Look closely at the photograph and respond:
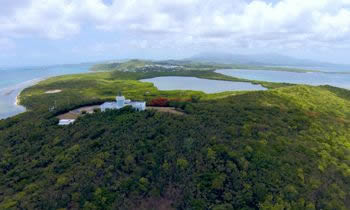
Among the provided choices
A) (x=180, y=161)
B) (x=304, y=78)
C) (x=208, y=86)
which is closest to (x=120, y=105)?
(x=180, y=161)

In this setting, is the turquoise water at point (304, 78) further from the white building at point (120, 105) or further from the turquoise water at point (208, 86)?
the white building at point (120, 105)

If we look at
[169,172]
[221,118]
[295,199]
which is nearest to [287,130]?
[221,118]

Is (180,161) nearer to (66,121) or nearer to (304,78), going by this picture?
(66,121)

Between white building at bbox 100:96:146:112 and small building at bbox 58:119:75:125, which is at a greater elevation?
white building at bbox 100:96:146:112

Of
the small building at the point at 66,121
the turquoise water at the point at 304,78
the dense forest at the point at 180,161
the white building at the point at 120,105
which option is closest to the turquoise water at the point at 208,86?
the turquoise water at the point at 304,78

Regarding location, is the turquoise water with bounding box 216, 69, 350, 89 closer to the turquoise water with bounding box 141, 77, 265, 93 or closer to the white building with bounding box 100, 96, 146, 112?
the turquoise water with bounding box 141, 77, 265, 93

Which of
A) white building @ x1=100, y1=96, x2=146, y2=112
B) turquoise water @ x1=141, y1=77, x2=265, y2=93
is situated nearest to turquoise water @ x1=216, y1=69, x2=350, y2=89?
turquoise water @ x1=141, y1=77, x2=265, y2=93

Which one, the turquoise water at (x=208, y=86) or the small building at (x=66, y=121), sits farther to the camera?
the turquoise water at (x=208, y=86)

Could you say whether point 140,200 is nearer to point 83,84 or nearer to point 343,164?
point 343,164
